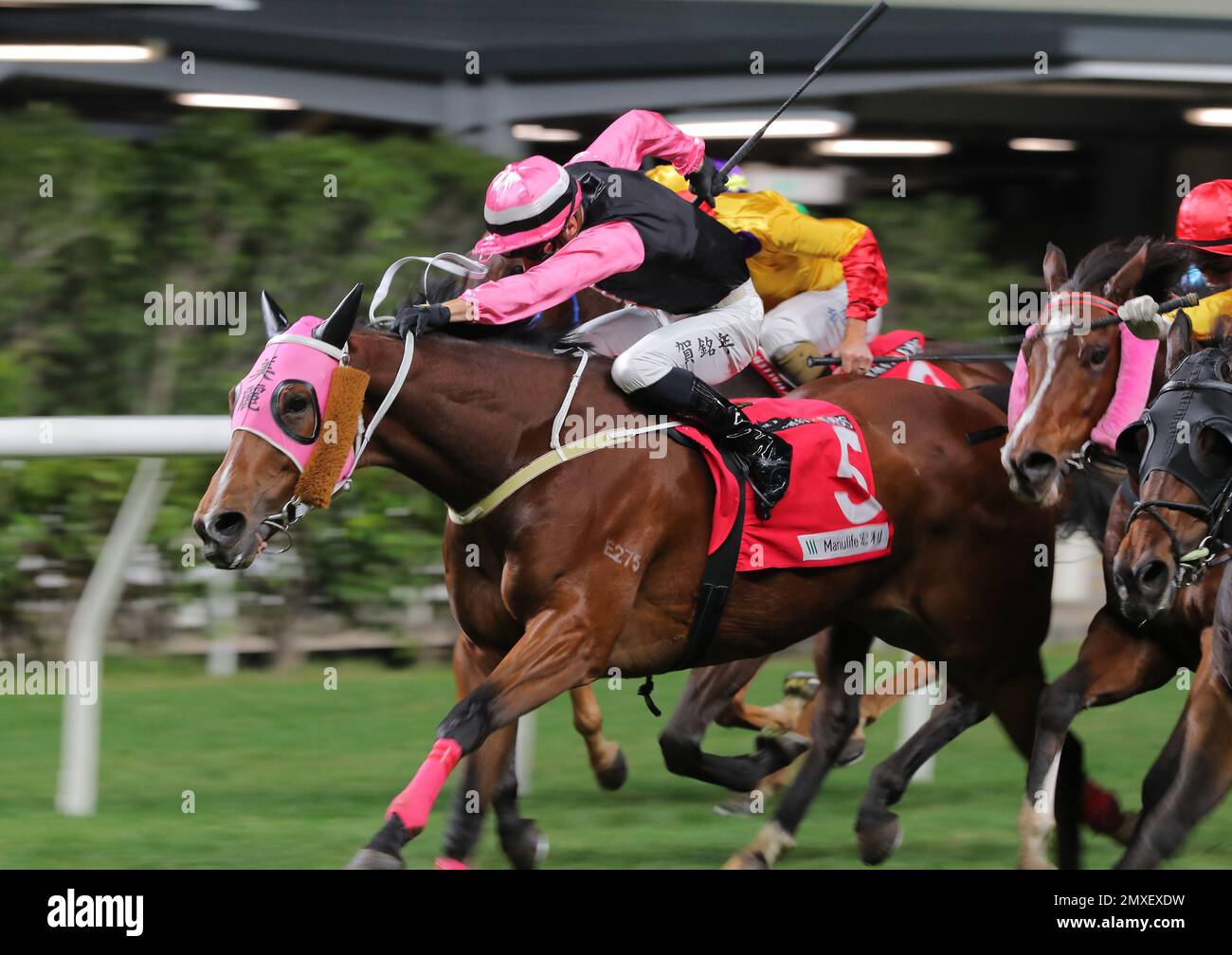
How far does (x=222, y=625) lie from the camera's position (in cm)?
747

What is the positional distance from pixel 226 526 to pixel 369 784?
2070mm

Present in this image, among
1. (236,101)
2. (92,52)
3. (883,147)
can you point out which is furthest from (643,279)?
(883,147)

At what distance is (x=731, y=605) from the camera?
4645 mm

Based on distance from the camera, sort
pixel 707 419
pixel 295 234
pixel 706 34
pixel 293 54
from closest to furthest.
Answer: pixel 707 419, pixel 295 234, pixel 293 54, pixel 706 34

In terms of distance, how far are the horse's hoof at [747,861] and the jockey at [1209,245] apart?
1649 millimetres

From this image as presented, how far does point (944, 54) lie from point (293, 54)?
3378mm

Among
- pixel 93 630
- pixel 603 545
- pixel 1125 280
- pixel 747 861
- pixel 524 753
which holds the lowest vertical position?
pixel 747 861

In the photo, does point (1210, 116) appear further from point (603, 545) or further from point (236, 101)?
point (603, 545)

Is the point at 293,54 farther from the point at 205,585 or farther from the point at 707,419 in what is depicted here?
the point at 707,419

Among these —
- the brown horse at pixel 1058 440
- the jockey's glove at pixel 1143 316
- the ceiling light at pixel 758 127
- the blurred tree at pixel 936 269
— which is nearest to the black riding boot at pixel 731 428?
the brown horse at pixel 1058 440

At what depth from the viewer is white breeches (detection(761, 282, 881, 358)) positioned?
613 cm

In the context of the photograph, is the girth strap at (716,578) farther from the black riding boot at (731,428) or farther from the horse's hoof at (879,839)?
the horse's hoof at (879,839)

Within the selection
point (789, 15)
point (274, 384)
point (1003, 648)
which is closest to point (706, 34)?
point (789, 15)

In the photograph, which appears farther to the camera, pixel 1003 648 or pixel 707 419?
pixel 1003 648
